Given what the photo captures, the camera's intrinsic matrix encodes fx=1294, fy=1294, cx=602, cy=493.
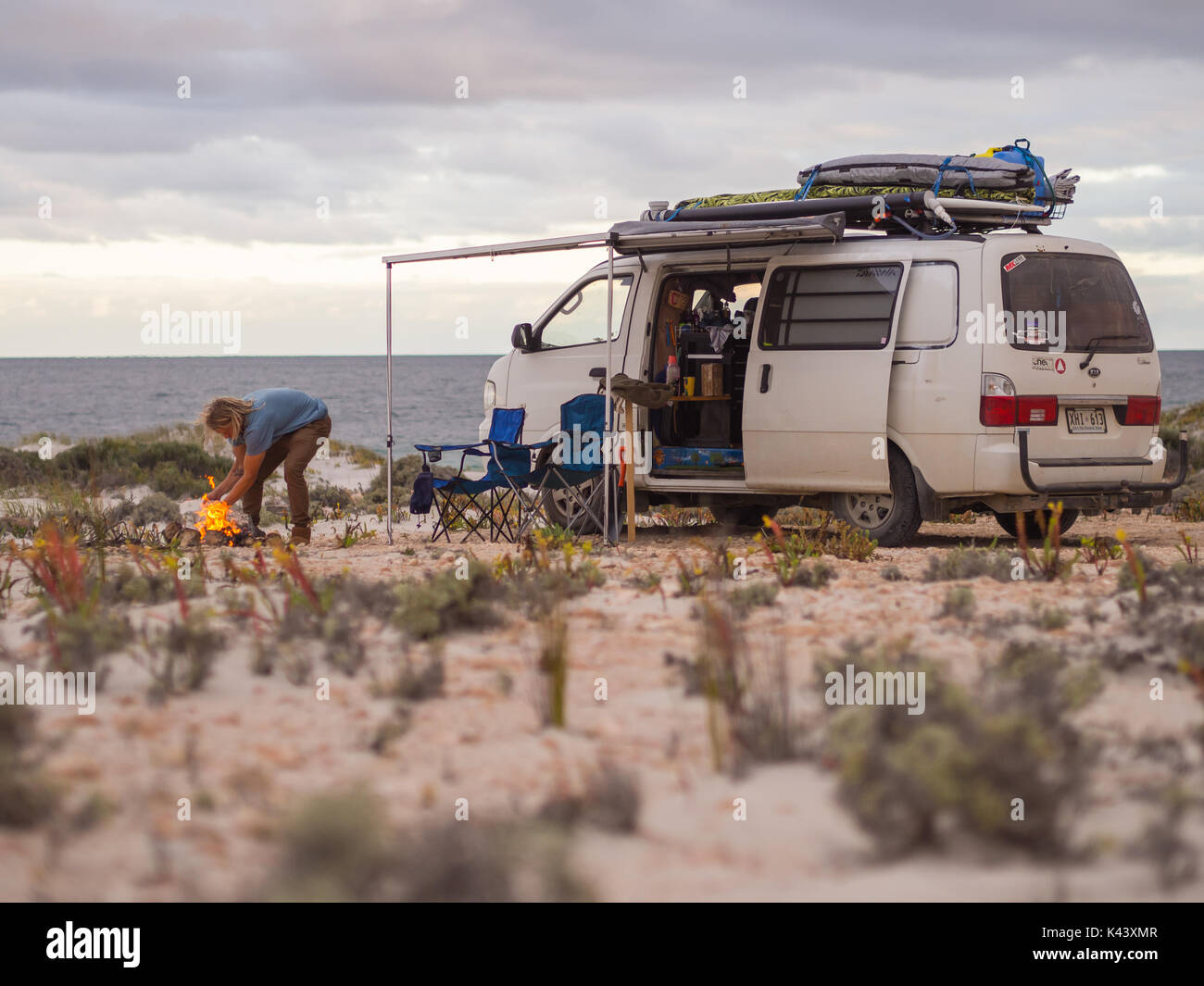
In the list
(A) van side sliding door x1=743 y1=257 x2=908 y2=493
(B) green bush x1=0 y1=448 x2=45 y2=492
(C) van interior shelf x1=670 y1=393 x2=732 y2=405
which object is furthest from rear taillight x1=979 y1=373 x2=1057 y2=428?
(B) green bush x1=0 y1=448 x2=45 y2=492

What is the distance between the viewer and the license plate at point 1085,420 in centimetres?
798

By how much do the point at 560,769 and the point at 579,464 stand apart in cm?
589

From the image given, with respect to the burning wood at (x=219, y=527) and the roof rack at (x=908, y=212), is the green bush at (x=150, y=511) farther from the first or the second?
the roof rack at (x=908, y=212)

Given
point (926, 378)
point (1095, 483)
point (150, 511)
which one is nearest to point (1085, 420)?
point (1095, 483)

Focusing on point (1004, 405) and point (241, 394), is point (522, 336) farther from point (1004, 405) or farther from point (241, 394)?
point (241, 394)

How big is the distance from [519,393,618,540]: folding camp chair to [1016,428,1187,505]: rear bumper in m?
2.69

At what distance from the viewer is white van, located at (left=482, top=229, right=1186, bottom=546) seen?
25.4 feet

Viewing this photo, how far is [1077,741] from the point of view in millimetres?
3191

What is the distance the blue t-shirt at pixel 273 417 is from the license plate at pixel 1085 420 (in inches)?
198

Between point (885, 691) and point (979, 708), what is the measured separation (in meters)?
0.51

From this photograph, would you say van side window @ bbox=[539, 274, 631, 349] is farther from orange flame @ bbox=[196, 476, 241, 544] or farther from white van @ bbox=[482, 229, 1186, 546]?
orange flame @ bbox=[196, 476, 241, 544]

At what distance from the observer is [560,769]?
10.8ft
